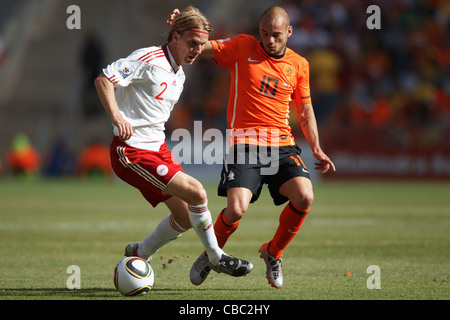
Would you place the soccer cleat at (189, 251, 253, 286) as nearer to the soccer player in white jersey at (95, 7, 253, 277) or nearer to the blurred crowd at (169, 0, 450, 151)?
the soccer player in white jersey at (95, 7, 253, 277)

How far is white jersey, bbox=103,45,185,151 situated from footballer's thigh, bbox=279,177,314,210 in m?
1.20

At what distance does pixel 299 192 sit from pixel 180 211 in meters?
1.07

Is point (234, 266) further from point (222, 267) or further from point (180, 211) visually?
point (180, 211)

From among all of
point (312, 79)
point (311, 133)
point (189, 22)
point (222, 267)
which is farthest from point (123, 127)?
point (312, 79)

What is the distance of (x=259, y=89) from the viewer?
6.85 metres

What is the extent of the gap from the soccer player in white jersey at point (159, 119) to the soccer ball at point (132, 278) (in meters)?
0.56

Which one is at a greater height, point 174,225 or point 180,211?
point 180,211

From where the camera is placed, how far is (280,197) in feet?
22.3

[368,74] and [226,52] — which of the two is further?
[368,74]

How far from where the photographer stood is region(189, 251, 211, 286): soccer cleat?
640 cm

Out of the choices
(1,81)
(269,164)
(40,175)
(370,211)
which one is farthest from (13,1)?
(269,164)
